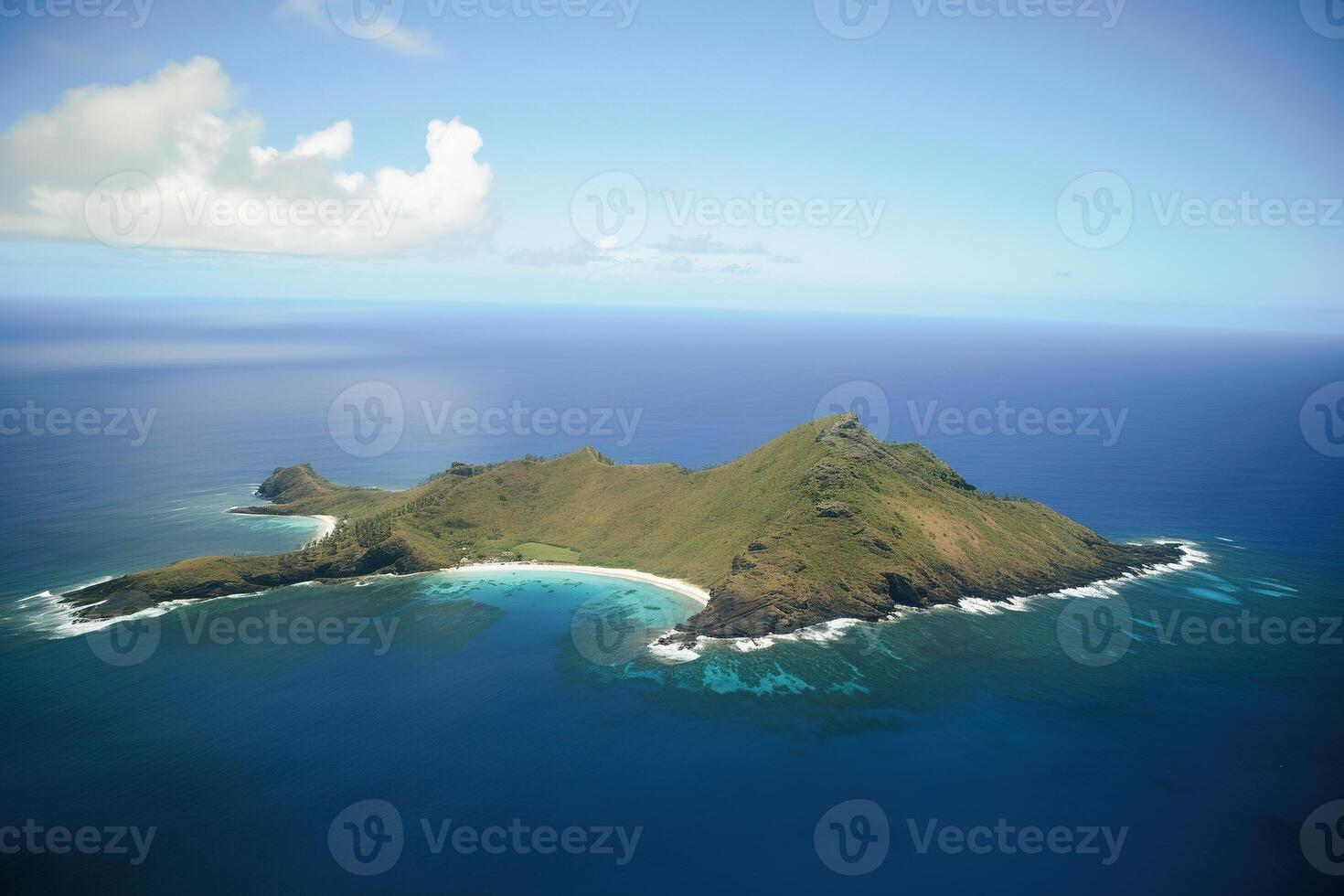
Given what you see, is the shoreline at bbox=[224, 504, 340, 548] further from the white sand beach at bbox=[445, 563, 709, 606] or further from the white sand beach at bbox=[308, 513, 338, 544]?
the white sand beach at bbox=[445, 563, 709, 606]

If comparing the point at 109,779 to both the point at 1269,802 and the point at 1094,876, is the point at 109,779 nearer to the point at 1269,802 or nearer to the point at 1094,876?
the point at 1094,876

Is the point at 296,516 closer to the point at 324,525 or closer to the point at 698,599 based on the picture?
the point at 324,525

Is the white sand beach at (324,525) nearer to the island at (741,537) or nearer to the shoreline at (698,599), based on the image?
the island at (741,537)

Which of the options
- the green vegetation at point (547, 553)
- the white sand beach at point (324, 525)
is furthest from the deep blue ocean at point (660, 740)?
the white sand beach at point (324, 525)

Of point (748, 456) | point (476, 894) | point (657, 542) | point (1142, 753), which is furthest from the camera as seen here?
point (748, 456)

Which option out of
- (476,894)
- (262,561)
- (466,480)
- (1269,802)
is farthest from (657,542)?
(1269,802)

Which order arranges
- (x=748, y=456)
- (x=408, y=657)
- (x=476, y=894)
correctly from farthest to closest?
(x=748, y=456) < (x=408, y=657) < (x=476, y=894)
